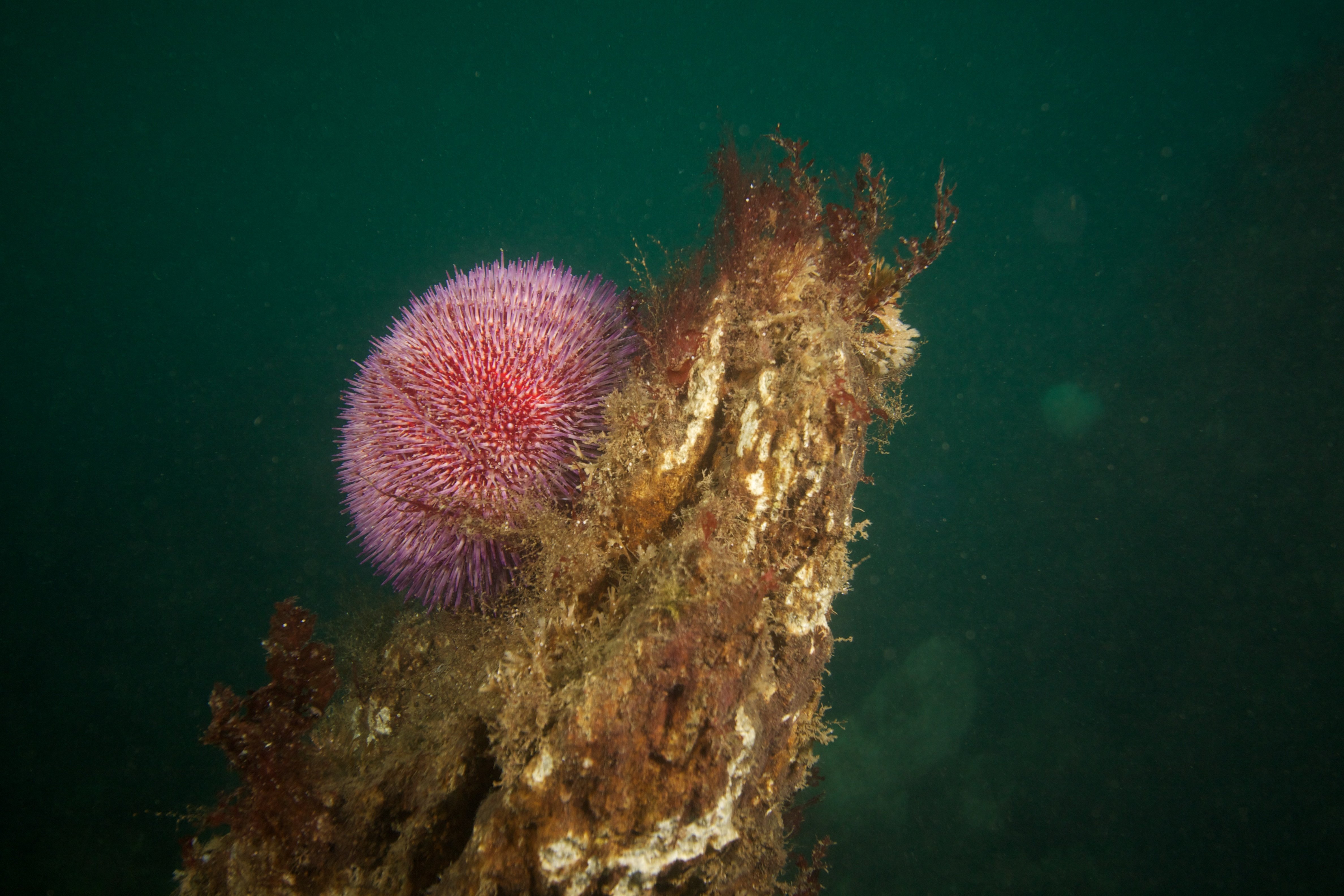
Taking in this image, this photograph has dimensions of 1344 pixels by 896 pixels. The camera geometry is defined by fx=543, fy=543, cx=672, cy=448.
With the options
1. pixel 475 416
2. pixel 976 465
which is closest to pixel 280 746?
pixel 475 416

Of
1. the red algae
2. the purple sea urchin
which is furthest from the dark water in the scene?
the red algae

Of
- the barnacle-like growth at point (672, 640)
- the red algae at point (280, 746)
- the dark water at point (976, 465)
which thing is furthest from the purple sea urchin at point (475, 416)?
the dark water at point (976, 465)

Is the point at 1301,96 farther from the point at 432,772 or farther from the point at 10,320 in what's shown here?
the point at 10,320

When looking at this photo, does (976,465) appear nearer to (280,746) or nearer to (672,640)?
(672,640)

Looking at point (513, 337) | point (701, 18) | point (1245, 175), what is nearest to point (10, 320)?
point (513, 337)

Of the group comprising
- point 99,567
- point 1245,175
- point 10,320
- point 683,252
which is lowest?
point 99,567
